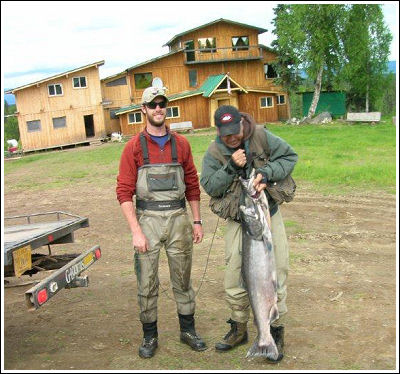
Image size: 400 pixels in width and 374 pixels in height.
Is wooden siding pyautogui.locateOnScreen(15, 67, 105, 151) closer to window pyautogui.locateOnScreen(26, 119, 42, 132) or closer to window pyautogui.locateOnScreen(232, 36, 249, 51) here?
window pyautogui.locateOnScreen(26, 119, 42, 132)

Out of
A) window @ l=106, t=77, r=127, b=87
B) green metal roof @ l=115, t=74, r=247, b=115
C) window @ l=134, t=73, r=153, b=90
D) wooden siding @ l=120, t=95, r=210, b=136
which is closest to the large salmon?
green metal roof @ l=115, t=74, r=247, b=115

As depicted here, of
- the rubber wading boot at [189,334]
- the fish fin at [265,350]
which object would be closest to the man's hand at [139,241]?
the rubber wading boot at [189,334]

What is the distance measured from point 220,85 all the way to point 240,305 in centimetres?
3271

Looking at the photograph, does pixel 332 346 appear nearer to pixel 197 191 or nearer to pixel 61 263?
pixel 197 191

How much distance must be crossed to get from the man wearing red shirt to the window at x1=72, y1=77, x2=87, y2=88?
31878 mm

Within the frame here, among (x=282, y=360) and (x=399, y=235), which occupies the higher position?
(x=399, y=235)

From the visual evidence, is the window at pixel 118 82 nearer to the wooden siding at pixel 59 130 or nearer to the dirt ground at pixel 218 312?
the wooden siding at pixel 59 130

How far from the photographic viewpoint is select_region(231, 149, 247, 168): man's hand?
418 centimetres

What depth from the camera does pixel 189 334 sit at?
5.01m

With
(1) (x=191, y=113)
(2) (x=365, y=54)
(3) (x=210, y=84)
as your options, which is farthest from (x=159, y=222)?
(2) (x=365, y=54)

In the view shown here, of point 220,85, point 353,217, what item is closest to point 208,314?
point 353,217

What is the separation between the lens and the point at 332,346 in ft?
15.8

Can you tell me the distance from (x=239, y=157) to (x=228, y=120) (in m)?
0.33

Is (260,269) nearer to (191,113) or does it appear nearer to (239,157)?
(239,157)
